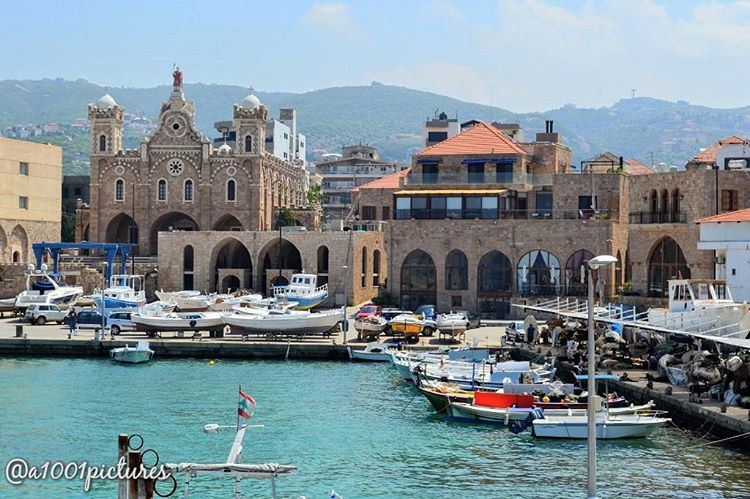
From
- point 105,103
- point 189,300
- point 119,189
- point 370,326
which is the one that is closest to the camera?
point 370,326

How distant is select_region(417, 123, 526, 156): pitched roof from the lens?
76.9m

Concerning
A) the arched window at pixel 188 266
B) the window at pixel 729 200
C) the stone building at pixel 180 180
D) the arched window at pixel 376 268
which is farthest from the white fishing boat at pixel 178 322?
the stone building at pixel 180 180

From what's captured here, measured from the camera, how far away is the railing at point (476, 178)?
75375 millimetres

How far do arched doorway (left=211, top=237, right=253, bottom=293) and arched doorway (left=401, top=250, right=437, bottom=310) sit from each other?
16256 millimetres

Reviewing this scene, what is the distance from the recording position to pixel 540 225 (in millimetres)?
72000

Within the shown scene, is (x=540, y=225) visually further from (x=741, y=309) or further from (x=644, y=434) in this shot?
(x=644, y=434)

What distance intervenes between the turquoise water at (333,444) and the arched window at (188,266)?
115ft

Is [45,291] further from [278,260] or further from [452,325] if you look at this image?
[452,325]

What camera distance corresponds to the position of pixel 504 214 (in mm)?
73812

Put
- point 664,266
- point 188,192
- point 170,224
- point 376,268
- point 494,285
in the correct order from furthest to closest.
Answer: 1. point 170,224
2. point 188,192
3. point 376,268
4. point 494,285
5. point 664,266

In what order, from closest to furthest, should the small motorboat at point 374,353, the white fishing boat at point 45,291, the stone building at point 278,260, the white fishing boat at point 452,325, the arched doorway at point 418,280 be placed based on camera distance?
the small motorboat at point 374,353
the white fishing boat at point 452,325
the white fishing boat at point 45,291
the arched doorway at point 418,280
the stone building at point 278,260

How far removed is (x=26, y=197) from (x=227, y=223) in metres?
17.8

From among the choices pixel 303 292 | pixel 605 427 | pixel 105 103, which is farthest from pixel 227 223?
pixel 605 427

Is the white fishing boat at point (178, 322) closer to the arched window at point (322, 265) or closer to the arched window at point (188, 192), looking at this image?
the arched window at point (322, 265)
